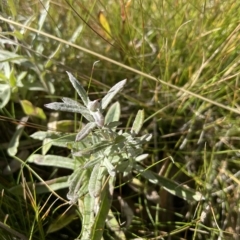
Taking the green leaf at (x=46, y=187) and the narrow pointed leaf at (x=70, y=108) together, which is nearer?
the narrow pointed leaf at (x=70, y=108)

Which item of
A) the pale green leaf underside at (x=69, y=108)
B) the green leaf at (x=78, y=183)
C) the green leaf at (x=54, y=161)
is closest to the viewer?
the pale green leaf underside at (x=69, y=108)

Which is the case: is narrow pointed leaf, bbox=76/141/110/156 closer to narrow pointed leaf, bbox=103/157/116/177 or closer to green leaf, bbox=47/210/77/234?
narrow pointed leaf, bbox=103/157/116/177

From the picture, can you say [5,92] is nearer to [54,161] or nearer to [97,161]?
[54,161]

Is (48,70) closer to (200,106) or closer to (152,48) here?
(152,48)

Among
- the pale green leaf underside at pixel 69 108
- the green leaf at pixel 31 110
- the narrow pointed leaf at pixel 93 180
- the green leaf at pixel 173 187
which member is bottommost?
the green leaf at pixel 31 110

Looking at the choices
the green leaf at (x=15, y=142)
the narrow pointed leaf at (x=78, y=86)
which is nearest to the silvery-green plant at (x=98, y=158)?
the narrow pointed leaf at (x=78, y=86)

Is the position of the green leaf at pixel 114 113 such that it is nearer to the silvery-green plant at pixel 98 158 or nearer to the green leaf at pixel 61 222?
the silvery-green plant at pixel 98 158

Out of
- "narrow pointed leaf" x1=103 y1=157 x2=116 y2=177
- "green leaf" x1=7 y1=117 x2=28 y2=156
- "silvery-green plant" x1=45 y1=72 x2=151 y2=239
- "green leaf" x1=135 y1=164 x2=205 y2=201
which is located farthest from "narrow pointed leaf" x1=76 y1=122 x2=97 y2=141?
"green leaf" x1=7 y1=117 x2=28 y2=156

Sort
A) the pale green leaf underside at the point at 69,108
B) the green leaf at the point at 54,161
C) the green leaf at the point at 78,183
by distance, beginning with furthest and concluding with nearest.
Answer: the green leaf at the point at 54,161, the green leaf at the point at 78,183, the pale green leaf underside at the point at 69,108
